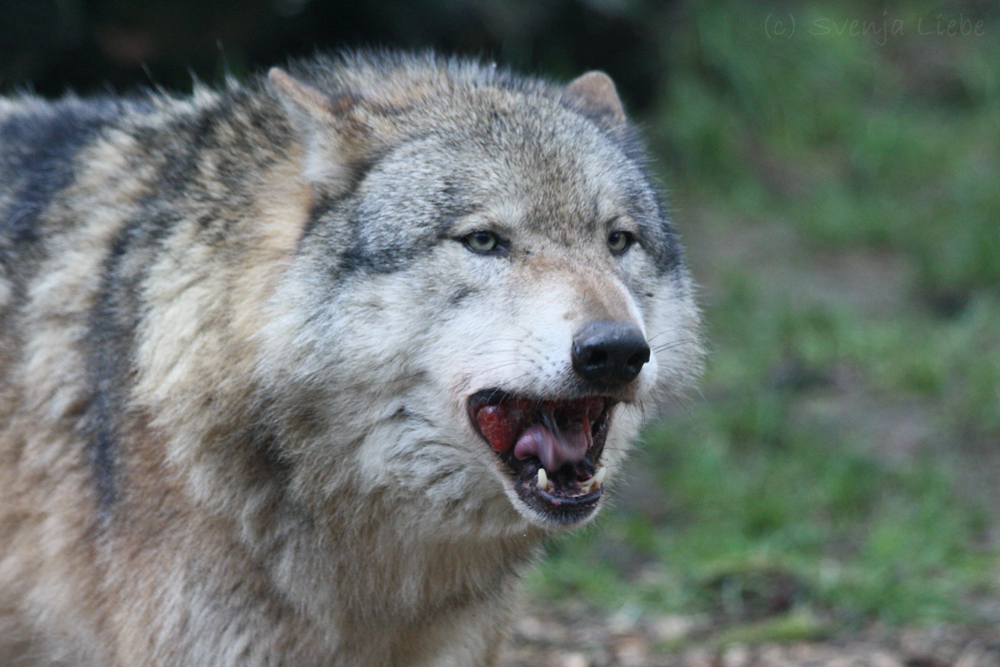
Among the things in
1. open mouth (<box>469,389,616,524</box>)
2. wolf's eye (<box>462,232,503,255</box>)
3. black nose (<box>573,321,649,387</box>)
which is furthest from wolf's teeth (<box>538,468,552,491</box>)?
wolf's eye (<box>462,232,503,255</box>)

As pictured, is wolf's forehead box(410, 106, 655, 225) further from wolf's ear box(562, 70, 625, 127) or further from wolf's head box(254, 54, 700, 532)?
wolf's ear box(562, 70, 625, 127)

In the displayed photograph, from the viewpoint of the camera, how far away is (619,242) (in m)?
3.12

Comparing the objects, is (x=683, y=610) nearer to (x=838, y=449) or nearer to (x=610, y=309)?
(x=838, y=449)

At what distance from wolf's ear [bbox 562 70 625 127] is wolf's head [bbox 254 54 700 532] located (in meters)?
0.42

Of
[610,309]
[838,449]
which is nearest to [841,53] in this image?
[838,449]

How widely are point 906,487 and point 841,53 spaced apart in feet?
18.6

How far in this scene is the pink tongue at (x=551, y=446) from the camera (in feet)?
9.09

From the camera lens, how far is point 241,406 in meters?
2.90

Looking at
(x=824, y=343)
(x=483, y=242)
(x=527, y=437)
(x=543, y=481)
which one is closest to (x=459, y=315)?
(x=483, y=242)

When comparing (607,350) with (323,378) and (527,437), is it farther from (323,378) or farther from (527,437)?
(323,378)

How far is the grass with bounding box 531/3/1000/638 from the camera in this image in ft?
16.7

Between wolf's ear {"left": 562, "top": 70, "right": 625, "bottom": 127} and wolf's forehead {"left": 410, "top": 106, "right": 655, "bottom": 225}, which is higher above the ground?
wolf's ear {"left": 562, "top": 70, "right": 625, "bottom": 127}

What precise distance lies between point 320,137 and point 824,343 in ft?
16.0

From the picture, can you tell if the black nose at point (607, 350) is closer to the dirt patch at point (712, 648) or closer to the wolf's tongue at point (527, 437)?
the wolf's tongue at point (527, 437)
